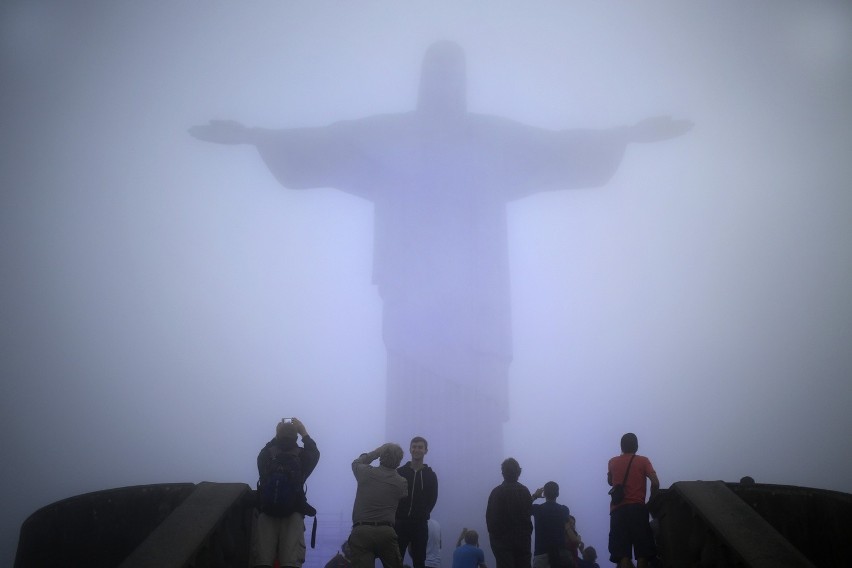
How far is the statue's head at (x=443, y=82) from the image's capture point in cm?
811

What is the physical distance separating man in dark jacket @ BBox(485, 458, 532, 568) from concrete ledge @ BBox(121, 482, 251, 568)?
5.44 feet

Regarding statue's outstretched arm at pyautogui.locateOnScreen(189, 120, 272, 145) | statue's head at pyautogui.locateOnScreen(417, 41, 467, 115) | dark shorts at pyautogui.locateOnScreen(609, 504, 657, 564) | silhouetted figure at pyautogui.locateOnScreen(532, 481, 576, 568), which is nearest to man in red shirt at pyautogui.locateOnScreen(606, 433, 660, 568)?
dark shorts at pyautogui.locateOnScreen(609, 504, 657, 564)

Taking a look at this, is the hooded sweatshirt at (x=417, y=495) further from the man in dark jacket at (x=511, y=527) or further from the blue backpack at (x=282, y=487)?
the blue backpack at (x=282, y=487)

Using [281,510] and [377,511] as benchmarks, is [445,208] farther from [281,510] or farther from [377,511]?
[281,510]

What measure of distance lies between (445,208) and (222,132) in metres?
2.47

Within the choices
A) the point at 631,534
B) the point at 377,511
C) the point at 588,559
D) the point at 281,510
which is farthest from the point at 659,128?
the point at 281,510

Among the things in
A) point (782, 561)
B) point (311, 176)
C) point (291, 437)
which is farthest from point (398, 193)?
point (782, 561)

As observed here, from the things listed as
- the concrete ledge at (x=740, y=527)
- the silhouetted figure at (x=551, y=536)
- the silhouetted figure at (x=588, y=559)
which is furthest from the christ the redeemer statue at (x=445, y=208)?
the concrete ledge at (x=740, y=527)

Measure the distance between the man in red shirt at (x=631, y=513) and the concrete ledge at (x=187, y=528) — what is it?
2.05m

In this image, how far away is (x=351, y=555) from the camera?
13.0 ft

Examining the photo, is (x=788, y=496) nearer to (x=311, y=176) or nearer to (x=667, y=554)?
(x=667, y=554)

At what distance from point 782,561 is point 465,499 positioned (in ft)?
12.5

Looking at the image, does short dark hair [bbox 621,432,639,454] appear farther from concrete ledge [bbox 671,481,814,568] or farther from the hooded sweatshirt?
the hooded sweatshirt

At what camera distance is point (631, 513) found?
4297 mm
